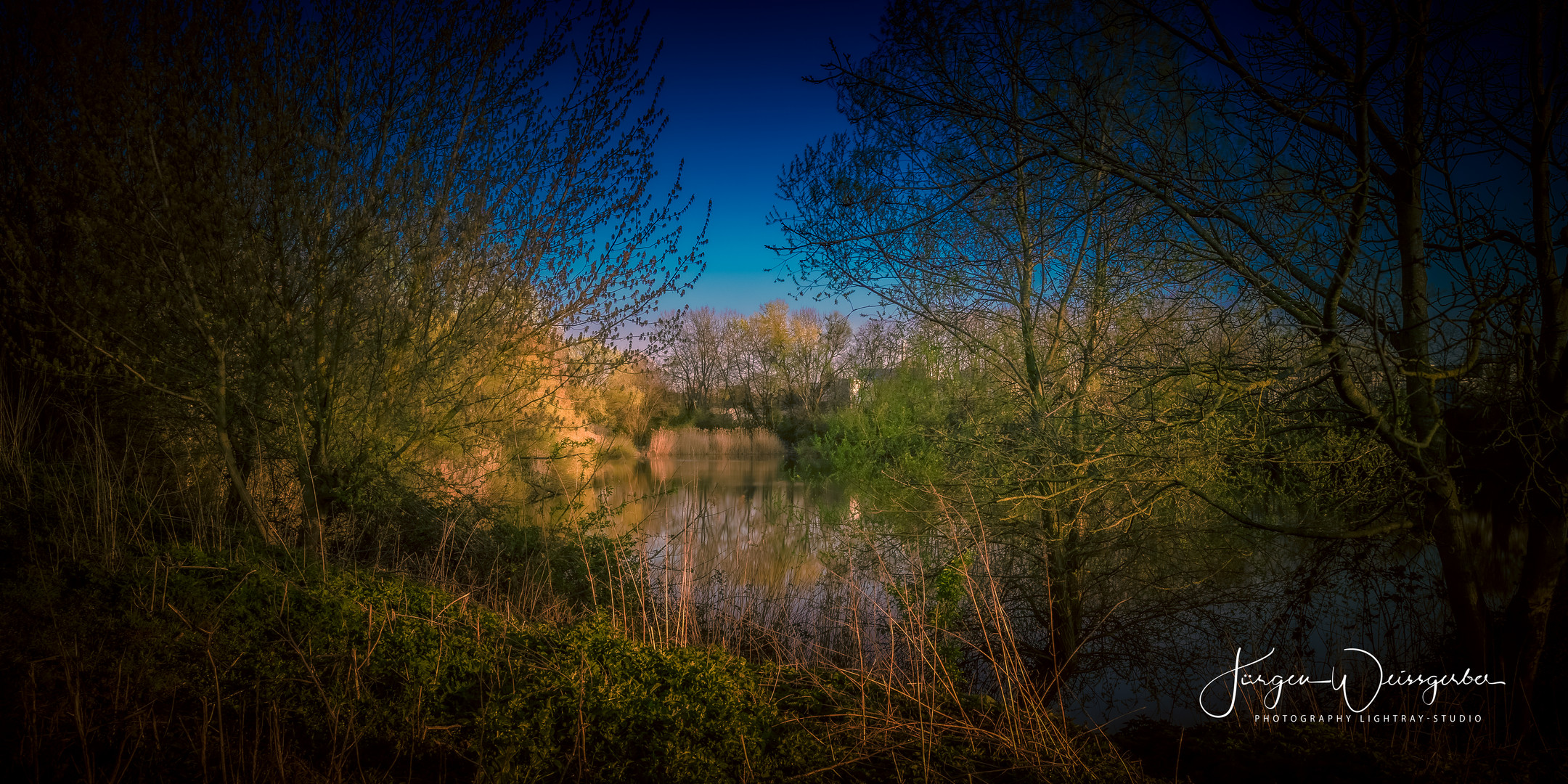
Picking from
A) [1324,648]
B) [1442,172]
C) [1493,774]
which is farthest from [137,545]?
[1324,648]

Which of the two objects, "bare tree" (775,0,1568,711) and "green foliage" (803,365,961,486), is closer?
"bare tree" (775,0,1568,711)

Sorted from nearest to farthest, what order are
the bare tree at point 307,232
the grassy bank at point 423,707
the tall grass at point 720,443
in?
the grassy bank at point 423,707 < the bare tree at point 307,232 < the tall grass at point 720,443

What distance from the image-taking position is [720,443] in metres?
29.1

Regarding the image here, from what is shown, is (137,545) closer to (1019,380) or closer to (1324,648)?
(1019,380)

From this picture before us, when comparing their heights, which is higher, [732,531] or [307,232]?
[307,232]

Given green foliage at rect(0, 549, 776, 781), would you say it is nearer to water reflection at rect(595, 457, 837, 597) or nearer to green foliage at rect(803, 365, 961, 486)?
water reflection at rect(595, 457, 837, 597)

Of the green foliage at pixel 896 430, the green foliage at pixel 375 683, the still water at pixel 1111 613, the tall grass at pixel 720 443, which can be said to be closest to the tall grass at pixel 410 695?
the green foliage at pixel 375 683

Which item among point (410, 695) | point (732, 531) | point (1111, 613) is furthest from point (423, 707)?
point (732, 531)

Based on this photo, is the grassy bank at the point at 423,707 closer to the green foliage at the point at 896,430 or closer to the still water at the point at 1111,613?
the still water at the point at 1111,613

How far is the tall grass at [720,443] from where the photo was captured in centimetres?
2873

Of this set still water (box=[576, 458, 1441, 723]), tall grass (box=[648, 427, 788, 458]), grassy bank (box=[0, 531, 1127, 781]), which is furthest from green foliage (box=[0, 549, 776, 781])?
tall grass (box=[648, 427, 788, 458])

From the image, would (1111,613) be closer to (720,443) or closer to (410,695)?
(410,695)

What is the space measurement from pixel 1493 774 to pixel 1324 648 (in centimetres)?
493

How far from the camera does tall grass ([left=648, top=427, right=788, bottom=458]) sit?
28.7m
